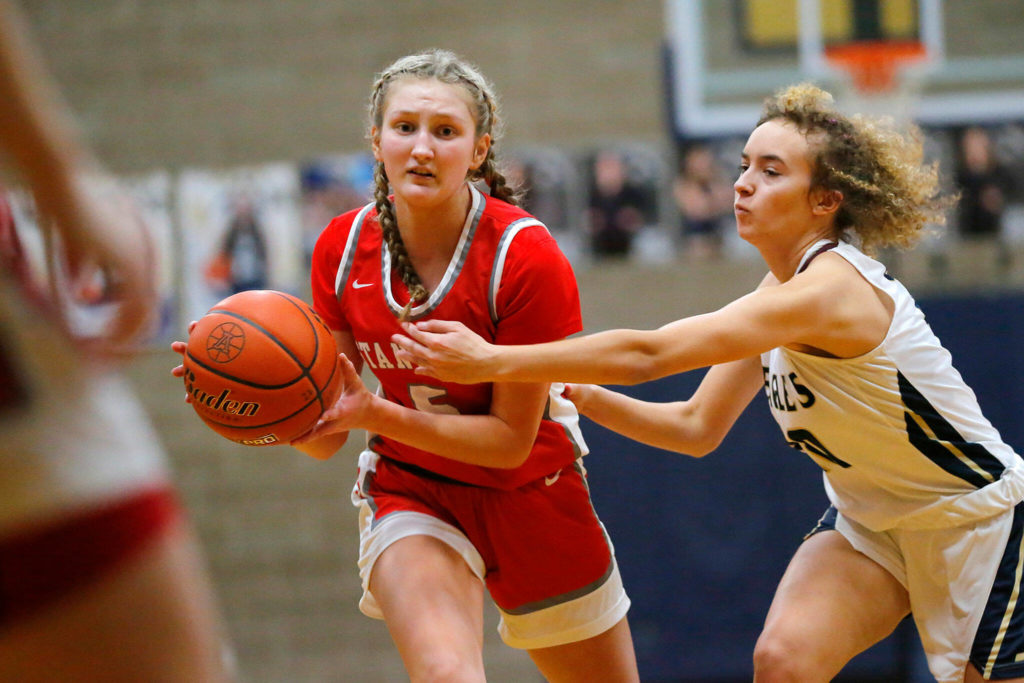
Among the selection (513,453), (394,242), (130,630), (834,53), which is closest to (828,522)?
(513,453)

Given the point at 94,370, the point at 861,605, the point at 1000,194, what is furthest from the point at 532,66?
the point at 94,370

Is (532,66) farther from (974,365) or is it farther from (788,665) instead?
(788,665)

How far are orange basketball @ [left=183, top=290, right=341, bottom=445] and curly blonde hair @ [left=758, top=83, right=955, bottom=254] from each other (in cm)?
132

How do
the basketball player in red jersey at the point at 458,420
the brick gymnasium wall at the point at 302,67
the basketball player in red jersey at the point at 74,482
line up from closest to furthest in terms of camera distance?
1. the basketball player in red jersey at the point at 74,482
2. the basketball player in red jersey at the point at 458,420
3. the brick gymnasium wall at the point at 302,67

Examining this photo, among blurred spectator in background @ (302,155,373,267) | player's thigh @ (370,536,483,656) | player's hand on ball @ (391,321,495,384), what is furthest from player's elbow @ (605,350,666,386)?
blurred spectator in background @ (302,155,373,267)

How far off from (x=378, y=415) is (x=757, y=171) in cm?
114

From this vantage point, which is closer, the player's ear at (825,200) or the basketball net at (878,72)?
the player's ear at (825,200)

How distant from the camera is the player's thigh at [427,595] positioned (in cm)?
230

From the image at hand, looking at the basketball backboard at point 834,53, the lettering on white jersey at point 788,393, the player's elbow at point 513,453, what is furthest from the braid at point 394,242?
the basketball backboard at point 834,53

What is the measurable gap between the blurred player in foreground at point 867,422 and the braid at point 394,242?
4.8 inches

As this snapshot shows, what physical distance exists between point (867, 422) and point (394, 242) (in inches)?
48.3

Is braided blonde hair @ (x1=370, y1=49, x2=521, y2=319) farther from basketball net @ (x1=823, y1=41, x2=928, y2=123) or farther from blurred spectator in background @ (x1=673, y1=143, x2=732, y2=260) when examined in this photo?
blurred spectator in background @ (x1=673, y1=143, x2=732, y2=260)

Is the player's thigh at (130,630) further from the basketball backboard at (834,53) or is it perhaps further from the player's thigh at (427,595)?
the basketball backboard at (834,53)

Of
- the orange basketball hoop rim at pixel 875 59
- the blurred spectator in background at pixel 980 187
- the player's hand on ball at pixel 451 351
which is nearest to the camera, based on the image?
the player's hand on ball at pixel 451 351
